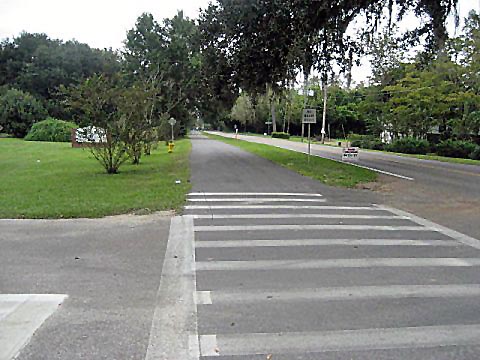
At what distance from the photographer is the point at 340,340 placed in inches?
161

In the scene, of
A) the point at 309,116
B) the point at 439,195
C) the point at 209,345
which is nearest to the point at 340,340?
the point at 209,345

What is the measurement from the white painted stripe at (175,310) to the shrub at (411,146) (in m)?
36.5

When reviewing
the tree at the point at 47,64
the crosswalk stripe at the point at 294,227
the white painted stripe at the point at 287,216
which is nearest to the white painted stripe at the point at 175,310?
the crosswalk stripe at the point at 294,227

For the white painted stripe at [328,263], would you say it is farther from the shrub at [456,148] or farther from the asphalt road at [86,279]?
the shrub at [456,148]

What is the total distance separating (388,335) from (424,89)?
35.6 m

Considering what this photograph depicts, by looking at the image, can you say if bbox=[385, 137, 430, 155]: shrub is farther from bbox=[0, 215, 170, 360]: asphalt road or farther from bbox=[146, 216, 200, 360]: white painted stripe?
bbox=[146, 216, 200, 360]: white painted stripe

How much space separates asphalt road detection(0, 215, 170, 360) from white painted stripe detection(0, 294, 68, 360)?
0.02m

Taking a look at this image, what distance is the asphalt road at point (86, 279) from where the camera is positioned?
3.97 meters

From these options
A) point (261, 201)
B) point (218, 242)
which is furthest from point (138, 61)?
point (218, 242)

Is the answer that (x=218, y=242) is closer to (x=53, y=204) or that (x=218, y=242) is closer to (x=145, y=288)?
(x=145, y=288)

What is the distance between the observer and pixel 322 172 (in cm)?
1916

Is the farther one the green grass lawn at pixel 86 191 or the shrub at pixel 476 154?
the shrub at pixel 476 154

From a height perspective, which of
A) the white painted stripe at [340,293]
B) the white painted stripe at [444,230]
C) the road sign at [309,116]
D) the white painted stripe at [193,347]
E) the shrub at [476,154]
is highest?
the road sign at [309,116]

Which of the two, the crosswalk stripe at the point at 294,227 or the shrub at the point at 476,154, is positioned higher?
the shrub at the point at 476,154
